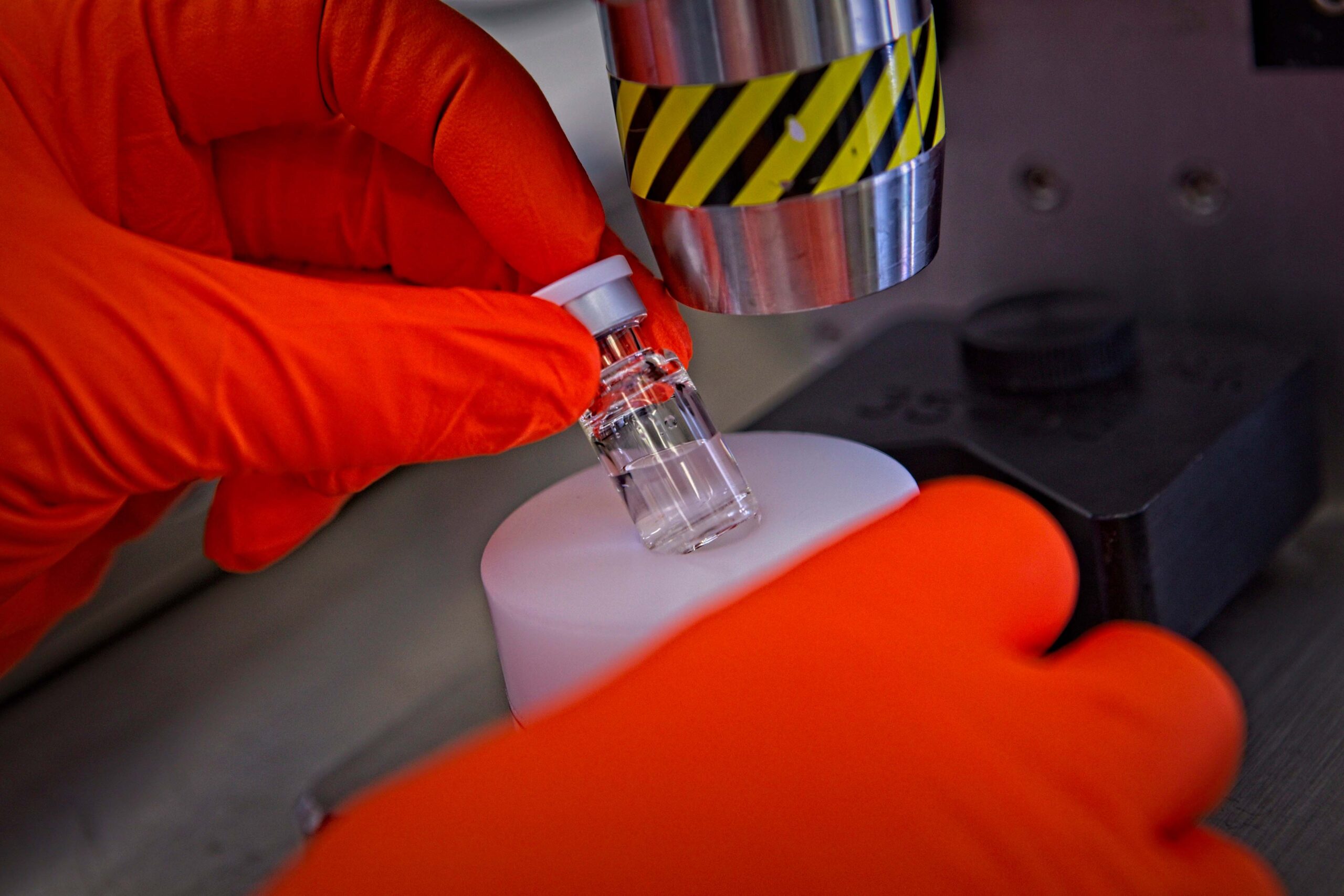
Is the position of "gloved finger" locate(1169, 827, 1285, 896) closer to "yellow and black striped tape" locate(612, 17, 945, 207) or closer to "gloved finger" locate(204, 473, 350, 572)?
"yellow and black striped tape" locate(612, 17, 945, 207)

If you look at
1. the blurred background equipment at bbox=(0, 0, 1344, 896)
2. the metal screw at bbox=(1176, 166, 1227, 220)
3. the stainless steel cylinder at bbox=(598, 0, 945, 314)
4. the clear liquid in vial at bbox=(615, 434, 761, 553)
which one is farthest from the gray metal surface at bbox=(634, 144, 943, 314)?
the metal screw at bbox=(1176, 166, 1227, 220)

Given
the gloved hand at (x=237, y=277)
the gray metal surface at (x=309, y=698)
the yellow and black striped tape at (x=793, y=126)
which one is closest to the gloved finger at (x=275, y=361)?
the gloved hand at (x=237, y=277)

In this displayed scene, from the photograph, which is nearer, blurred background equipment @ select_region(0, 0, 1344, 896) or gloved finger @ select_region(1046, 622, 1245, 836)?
gloved finger @ select_region(1046, 622, 1245, 836)

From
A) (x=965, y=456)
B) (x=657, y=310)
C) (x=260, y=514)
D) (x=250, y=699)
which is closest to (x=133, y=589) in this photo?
(x=250, y=699)

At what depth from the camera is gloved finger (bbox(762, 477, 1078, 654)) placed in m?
0.44

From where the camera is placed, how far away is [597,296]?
22.5 inches

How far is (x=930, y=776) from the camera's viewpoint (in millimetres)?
378

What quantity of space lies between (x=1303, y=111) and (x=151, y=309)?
2.24ft

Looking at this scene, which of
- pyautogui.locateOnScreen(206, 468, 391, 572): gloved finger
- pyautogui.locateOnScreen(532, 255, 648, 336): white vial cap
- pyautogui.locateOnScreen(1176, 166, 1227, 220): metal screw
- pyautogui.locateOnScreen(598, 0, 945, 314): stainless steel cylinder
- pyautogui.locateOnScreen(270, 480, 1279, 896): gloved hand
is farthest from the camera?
pyautogui.locateOnScreen(1176, 166, 1227, 220): metal screw

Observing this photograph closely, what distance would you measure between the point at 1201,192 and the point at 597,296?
19.1 inches

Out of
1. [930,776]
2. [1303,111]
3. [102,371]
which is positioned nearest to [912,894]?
[930,776]

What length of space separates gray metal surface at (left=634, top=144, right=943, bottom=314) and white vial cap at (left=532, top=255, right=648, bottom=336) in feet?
0.13

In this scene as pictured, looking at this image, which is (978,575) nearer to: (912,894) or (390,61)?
(912,894)

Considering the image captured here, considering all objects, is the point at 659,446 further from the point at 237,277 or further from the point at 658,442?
the point at 237,277
